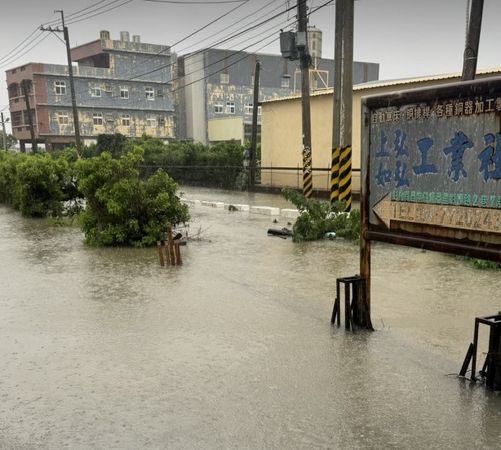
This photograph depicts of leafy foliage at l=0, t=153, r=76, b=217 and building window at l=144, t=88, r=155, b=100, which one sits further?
building window at l=144, t=88, r=155, b=100

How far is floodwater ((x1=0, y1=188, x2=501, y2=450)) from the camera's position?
329cm

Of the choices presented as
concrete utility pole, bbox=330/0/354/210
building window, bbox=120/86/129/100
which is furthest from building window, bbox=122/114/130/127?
concrete utility pole, bbox=330/0/354/210

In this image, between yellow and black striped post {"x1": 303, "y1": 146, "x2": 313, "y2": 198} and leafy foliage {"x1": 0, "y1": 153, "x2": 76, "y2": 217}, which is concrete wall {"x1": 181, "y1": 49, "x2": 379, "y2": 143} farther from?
leafy foliage {"x1": 0, "y1": 153, "x2": 76, "y2": 217}

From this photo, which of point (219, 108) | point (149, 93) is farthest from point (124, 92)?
point (219, 108)

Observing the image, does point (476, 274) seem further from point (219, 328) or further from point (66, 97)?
point (66, 97)

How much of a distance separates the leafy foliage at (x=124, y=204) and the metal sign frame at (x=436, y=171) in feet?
19.8

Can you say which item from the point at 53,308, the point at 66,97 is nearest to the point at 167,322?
the point at 53,308

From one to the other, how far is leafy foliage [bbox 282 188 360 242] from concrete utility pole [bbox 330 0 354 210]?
1.53 metres

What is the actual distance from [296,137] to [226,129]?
24.8 meters

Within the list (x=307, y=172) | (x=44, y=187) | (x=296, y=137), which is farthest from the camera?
(x=296, y=137)

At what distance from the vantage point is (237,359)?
4.46 metres

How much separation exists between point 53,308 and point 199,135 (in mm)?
48918

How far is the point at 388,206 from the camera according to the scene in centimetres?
475

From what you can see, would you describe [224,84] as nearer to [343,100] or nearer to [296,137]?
[296,137]
